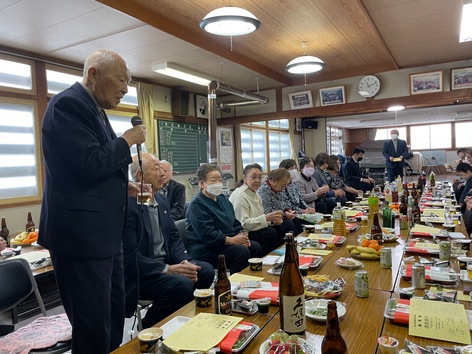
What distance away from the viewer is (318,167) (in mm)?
5359

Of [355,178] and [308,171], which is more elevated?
[308,171]

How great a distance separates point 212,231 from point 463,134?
14.8 meters

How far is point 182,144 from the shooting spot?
6371mm

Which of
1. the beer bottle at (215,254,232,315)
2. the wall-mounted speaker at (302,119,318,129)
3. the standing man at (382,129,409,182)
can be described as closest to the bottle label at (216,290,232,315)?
the beer bottle at (215,254,232,315)

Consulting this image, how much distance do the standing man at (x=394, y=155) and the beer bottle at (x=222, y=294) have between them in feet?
21.2

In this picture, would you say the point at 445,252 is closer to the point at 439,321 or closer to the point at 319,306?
the point at 439,321

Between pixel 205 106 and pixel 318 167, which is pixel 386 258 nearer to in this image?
pixel 318 167

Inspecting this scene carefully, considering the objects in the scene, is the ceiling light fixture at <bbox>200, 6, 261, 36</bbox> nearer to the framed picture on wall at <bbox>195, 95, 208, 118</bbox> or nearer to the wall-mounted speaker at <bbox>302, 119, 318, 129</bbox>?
the framed picture on wall at <bbox>195, 95, 208, 118</bbox>

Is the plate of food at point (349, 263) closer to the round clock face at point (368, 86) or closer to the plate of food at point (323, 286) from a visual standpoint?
the plate of food at point (323, 286)

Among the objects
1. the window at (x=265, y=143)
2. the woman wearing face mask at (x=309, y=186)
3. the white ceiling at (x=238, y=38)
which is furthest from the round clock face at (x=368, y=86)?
the window at (x=265, y=143)

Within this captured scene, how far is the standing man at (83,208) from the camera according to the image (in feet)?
4.21

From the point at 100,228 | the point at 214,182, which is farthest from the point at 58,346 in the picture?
the point at 214,182

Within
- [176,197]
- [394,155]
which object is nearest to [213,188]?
[176,197]

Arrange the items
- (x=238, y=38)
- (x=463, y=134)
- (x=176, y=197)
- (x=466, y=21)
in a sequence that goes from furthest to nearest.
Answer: (x=463, y=134), (x=238, y=38), (x=176, y=197), (x=466, y=21)
